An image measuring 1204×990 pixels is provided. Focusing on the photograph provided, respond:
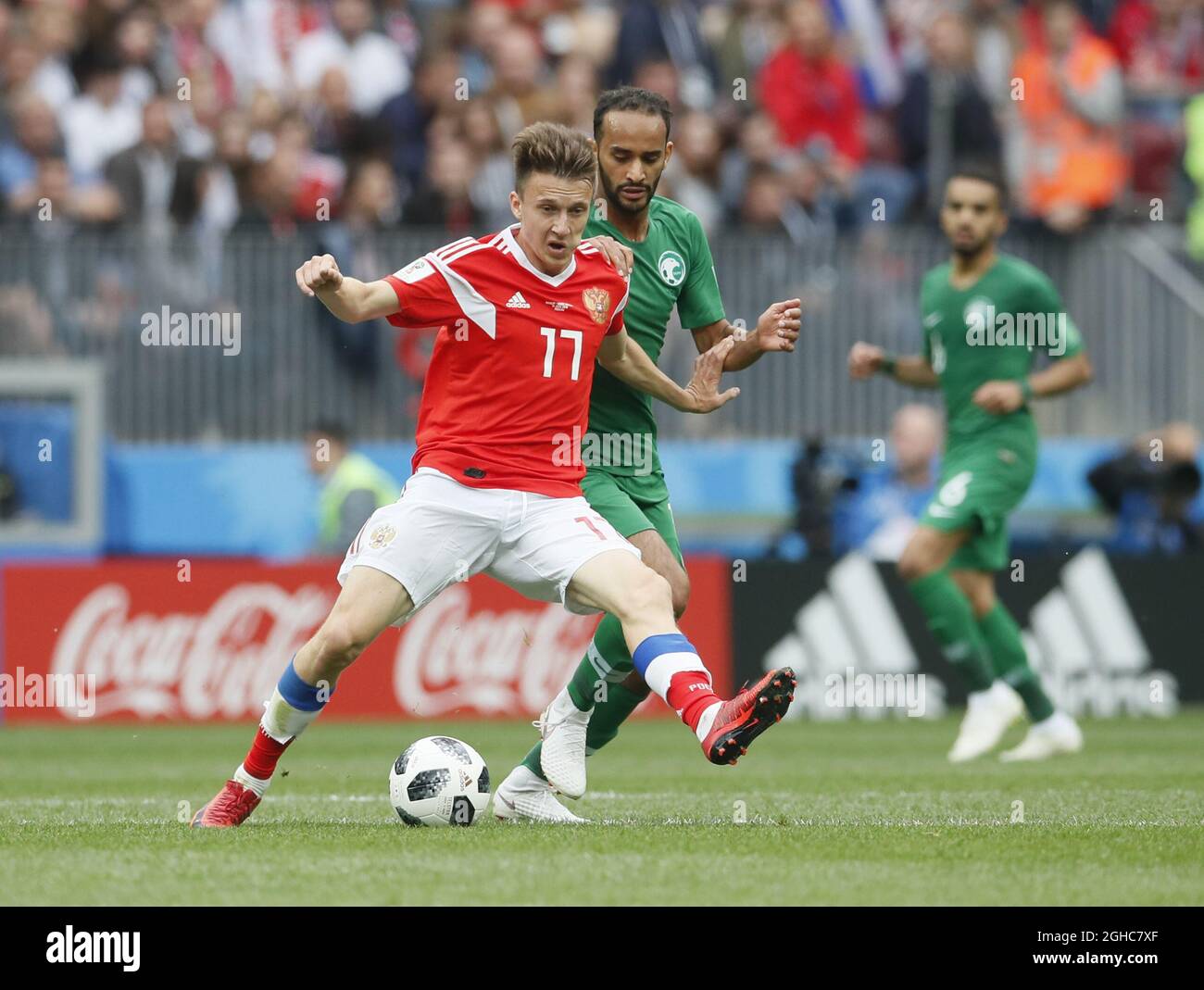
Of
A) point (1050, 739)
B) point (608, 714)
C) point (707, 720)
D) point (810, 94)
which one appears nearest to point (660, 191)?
point (810, 94)

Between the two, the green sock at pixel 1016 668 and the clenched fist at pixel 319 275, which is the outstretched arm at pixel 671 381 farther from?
the green sock at pixel 1016 668

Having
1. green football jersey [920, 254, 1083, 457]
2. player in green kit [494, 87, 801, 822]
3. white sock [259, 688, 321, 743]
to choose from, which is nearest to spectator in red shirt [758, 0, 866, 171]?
green football jersey [920, 254, 1083, 457]

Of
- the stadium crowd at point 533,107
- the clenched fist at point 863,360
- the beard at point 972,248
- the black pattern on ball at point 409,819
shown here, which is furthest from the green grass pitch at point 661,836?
the stadium crowd at point 533,107

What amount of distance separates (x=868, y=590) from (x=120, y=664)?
513 centimetres

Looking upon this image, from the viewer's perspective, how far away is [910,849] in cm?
670

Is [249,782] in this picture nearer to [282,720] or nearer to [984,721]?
[282,720]

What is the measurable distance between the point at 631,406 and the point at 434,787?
1706 millimetres

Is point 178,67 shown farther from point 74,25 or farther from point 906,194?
point 906,194

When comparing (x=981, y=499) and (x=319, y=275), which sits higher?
(x=319, y=275)

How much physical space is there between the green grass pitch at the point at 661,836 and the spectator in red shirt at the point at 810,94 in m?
6.86

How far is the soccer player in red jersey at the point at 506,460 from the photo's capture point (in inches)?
284

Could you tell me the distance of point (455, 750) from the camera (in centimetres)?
771

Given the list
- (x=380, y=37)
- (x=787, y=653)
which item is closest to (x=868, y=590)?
(x=787, y=653)

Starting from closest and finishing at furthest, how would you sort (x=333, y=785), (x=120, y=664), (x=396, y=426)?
(x=333, y=785), (x=120, y=664), (x=396, y=426)
